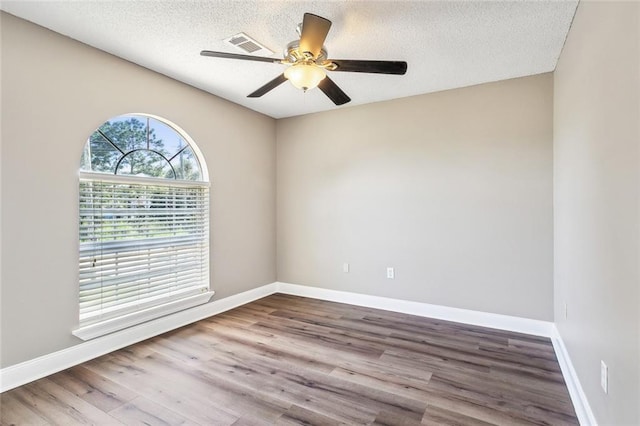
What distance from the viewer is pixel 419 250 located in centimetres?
361

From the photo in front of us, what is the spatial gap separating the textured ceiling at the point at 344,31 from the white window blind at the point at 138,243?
3.71 ft

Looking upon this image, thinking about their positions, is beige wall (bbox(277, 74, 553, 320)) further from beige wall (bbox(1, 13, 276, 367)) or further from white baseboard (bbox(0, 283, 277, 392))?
beige wall (bbox(1, 13, 276, 367))

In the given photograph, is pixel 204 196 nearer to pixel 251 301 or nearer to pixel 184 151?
pixel 184 151

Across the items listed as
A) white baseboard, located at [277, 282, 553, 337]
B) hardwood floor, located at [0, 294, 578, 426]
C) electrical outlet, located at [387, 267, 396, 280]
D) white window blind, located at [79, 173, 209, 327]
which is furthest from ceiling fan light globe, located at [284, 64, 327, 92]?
white baseboard, located at [277, 282, 553, 337]

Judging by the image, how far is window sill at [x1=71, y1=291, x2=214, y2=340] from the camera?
255 centimetres

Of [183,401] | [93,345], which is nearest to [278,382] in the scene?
[183,401]

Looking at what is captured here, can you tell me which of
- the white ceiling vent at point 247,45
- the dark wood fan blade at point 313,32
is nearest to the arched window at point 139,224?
Answer: the white ceiling vent at point 247,45

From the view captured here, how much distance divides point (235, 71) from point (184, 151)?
1071 millimetres

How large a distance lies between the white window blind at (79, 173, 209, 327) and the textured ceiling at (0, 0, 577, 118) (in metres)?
1.13

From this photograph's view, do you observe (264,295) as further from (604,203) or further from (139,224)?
(604,203)

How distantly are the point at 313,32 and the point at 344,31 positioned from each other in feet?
1.99

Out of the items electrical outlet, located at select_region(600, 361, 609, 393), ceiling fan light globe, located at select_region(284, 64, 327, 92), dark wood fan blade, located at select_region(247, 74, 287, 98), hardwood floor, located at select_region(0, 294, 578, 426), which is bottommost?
hardwood floor, located at select_region(0, 294, 578, 426)

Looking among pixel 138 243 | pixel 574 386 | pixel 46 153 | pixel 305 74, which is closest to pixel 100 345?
pixel 138 243

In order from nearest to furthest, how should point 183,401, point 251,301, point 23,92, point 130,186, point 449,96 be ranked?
point 183,401 → point 23,92 → point 130,186 → point 449,96 → point 251,301
